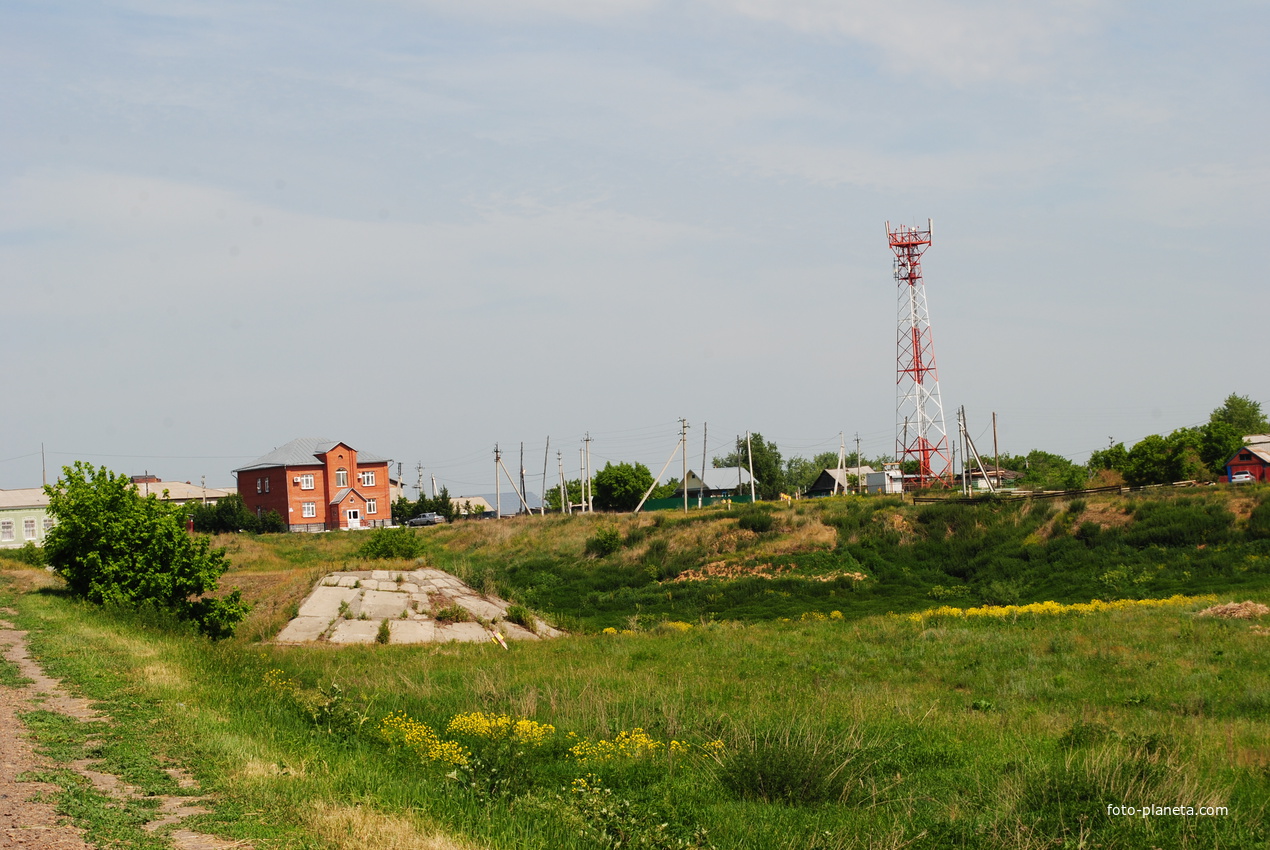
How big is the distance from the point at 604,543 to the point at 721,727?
37347mm

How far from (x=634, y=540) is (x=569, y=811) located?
137 ft

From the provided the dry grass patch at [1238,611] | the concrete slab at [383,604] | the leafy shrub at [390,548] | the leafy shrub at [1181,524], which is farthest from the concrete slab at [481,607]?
the leafy shrub at [1181,524]

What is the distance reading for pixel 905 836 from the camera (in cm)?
798

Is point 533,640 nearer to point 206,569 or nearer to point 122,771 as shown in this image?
point 206,569

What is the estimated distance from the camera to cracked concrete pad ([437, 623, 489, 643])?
2659cm

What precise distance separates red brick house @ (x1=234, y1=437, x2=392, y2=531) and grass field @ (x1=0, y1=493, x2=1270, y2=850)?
178 feet

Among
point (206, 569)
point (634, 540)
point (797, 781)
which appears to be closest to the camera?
point (797, 781)

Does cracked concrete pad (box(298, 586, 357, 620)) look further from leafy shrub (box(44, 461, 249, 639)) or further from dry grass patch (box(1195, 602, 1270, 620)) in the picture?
dry grass patch (box(1195, 602, 1270, 620))

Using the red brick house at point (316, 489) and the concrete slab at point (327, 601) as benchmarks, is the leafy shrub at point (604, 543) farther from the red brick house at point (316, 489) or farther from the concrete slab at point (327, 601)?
the red brick house at point (316, 489)

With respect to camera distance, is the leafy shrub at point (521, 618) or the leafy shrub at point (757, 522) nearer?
the leafy shrub at point (521, 618)

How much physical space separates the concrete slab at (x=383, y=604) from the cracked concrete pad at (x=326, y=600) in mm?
553

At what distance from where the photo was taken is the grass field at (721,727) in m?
7.77

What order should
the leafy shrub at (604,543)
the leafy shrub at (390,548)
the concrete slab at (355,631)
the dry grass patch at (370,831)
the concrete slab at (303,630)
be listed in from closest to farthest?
the dry grass patch at (370,831)
the concrete slab at (303,630)
the concrete slab at (355,631)
the leafy shrub at (390,548)
the leafy shrub at (604,543)

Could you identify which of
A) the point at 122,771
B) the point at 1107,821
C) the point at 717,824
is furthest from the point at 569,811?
the point at 1107,821
